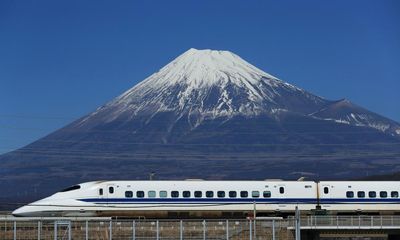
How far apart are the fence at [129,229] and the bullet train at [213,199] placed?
13752 mm

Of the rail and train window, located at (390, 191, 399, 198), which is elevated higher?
train window, located at (390, 191, 399, 198)

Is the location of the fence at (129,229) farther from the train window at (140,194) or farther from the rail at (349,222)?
the train window at (140,194)

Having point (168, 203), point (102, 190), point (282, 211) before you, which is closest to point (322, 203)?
point (282, 211)

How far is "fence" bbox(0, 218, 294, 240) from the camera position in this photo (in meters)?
56.8

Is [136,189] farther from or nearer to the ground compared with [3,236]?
farther from the ground

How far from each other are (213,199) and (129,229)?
59.6 ft

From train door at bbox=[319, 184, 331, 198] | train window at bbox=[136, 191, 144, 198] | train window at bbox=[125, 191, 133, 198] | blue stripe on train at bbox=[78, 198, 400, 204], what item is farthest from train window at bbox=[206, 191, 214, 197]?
train door at bbox=[319, 184, 331, 198]

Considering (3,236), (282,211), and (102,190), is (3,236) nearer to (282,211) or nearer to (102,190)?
(102,190)

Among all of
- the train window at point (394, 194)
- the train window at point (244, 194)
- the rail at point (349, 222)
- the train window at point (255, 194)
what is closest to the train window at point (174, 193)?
the train window at point (244, 194)

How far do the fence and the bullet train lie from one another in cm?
1375

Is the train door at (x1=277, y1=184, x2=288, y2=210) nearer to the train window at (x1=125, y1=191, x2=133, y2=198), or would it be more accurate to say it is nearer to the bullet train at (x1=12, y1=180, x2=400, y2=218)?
the bullet train at (x1=12, y1=180, x2=400, y2=218)

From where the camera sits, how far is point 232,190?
2997 inches

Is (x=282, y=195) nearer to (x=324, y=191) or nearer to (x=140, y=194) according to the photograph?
(x=324, y=191)

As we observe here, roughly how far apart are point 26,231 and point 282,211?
2524 cm
